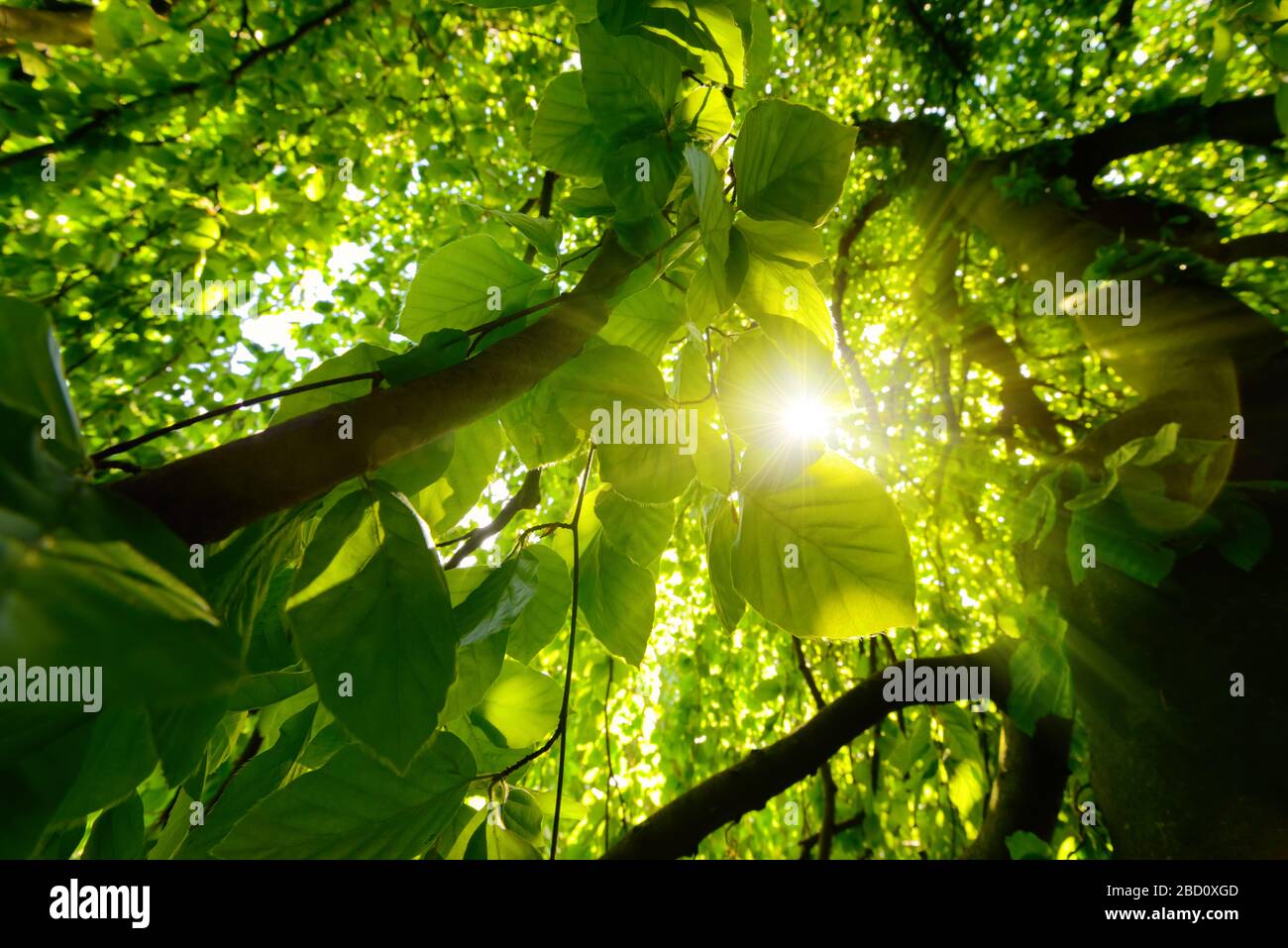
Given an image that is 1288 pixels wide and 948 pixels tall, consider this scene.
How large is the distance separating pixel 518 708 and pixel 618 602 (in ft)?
0.33

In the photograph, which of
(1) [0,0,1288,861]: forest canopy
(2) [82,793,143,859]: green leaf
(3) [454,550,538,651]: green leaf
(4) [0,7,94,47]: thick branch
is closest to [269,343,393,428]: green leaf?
(1) [0,0,1288,861]: forest canopy

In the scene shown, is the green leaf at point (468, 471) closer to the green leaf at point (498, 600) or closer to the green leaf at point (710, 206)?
the green leaf at point (498, 600)

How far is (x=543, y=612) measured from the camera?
425 mm

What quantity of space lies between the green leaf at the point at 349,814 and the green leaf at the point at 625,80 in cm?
35

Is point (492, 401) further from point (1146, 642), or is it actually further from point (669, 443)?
point (1146, 642)

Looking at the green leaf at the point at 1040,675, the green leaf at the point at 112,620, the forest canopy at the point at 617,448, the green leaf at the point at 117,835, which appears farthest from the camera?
the green leaf at the point at 1040,675

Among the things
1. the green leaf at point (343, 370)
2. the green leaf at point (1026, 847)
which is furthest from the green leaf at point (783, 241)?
the green leaf at point (1026, 847)

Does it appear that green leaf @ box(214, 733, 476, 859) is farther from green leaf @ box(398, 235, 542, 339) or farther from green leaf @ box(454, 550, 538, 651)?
green leaf @ box(398, 235, 542, 339)

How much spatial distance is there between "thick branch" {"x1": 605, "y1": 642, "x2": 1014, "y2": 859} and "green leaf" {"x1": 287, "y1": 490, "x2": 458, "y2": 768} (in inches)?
45.4

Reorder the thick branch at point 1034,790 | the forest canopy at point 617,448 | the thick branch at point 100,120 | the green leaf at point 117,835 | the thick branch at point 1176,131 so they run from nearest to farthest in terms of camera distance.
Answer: the forest canopy at point 617,448, the green leaf at point 117,835, the thick branch at point 100,120, the thick branch at point 1034,790, the thick branch at point 1176,131

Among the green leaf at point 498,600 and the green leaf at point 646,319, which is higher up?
the green leaf at point 646,319

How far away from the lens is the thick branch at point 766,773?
1252mm

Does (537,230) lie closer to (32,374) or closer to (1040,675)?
(32,374)
